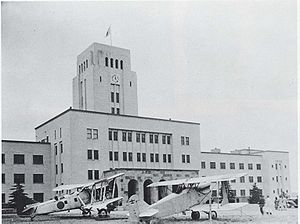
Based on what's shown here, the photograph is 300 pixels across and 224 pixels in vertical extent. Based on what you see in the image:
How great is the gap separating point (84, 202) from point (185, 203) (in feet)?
13.1

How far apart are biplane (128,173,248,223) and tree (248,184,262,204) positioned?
208 centimetres

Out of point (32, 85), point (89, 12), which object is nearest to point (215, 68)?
point (89, 12)

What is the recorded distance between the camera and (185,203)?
13.0 meters

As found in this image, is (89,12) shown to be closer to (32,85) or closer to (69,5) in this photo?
(69,5)

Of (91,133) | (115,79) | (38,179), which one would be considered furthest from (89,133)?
(115,79)

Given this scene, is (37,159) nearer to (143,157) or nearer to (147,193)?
(147,193)

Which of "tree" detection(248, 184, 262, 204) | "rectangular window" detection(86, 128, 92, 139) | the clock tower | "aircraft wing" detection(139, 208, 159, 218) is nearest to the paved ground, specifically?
"aircraft wing" detection(139, 208, 159, 218)

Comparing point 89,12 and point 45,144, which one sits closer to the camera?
point 89,12

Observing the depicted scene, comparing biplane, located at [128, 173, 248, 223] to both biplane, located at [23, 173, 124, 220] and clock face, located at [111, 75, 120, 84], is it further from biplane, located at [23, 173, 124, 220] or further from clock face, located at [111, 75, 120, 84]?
clock face, located at [111, 75, 120, 84]

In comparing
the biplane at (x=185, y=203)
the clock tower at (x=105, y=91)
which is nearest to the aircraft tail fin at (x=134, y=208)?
the biplane at (x=185, y=203)

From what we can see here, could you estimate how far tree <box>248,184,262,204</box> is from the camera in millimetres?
15273

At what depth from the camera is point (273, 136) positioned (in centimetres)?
1118

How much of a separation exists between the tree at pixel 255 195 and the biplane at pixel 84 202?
4399 mm

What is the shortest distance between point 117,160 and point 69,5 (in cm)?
1268
